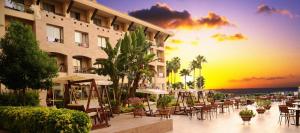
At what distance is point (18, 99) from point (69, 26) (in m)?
15.1

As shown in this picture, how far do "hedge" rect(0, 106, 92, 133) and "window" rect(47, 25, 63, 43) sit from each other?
18003mm

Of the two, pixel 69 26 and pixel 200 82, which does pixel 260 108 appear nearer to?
pixel 69 26

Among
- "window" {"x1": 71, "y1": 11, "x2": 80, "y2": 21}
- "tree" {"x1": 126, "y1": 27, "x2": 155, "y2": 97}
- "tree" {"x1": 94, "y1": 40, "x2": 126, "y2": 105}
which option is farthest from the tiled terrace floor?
"window" {"x1": 71, "y1": 11, "x2": 80, "y2": 21}

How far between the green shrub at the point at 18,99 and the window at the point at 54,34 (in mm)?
11779

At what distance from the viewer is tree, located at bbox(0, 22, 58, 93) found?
51.7 ft

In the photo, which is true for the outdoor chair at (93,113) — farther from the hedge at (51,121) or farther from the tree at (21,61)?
the hedge at (51,121)

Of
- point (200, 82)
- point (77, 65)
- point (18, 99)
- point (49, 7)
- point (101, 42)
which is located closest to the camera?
point (18, 99)

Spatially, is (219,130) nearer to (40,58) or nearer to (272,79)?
(40,58)

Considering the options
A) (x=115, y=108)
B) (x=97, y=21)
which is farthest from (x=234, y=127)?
(x=97, y=21)

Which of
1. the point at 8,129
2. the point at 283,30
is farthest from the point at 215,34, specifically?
the point at 8,129

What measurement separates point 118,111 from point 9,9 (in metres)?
12.5

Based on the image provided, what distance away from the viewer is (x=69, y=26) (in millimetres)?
31203

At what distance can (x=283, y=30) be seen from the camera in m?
42.2

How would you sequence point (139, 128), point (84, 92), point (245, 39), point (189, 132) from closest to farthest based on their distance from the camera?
point (139, 128)
point (189, 132)
point (84, 92)
point (245, 39)
